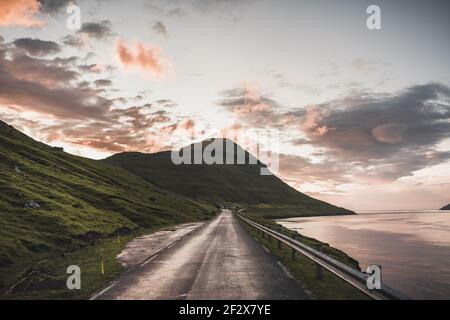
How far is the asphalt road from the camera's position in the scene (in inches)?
507

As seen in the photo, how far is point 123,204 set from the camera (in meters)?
72.7

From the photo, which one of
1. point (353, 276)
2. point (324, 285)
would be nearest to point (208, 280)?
point (324, 285)

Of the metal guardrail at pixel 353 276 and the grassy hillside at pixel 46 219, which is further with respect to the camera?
the grassy hillside at pixel 46 219

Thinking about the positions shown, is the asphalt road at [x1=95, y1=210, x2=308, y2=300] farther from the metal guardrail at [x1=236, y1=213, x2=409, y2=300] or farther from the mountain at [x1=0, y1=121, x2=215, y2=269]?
the mountain at [x1=0, y1=121, x2=215, y2=269]

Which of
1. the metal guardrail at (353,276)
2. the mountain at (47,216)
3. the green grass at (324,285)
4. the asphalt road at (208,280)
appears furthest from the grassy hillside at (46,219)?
the metal guardrail at (353,276)

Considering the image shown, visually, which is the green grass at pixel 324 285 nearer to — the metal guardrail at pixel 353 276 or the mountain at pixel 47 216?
the metal guardrail at pixel 353 276

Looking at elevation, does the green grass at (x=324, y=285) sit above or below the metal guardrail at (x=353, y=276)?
below

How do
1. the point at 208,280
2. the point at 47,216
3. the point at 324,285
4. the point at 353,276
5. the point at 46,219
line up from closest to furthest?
the point at 353,276
the point at 324,285
the point at 208,280
the point at 46,219
the point at 47,216

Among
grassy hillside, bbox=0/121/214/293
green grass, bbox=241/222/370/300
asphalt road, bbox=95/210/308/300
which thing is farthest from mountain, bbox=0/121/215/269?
green grass, bbox=241/222/370/300

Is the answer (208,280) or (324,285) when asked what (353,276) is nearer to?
(324,285)

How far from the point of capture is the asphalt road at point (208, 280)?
12.9 metres

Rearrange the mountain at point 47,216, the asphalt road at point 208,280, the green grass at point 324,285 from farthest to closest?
the mountain at point 47,216
the asphalt road at point 208,280
the green grass at point 324,285

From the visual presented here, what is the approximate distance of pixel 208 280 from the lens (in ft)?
50.6

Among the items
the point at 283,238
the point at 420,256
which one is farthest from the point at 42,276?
the point at 420,256
